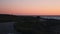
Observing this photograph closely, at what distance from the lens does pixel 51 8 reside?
108 centimetres

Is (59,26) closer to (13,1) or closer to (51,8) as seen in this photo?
(51,8)

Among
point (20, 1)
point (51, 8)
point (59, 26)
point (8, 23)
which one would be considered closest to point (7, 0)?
point (20, 1)

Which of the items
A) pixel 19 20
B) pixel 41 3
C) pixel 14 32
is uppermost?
pixel 41 3

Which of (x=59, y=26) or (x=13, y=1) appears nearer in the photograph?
(x=59, y=26)

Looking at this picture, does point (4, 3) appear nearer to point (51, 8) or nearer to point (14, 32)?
point (14, 32)

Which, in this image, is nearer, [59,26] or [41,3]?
[59,26]

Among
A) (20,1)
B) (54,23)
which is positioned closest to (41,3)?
(20,1)

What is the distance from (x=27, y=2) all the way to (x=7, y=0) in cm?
24

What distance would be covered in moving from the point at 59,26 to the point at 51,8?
33cm

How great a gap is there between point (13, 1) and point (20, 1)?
84 millimetres

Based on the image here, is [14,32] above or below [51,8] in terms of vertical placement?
below

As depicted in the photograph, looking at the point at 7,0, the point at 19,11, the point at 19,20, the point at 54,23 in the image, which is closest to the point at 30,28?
the point at 19,20

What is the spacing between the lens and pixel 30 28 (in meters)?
0.80

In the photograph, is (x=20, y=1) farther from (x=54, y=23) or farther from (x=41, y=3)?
(x=54, y=23)
